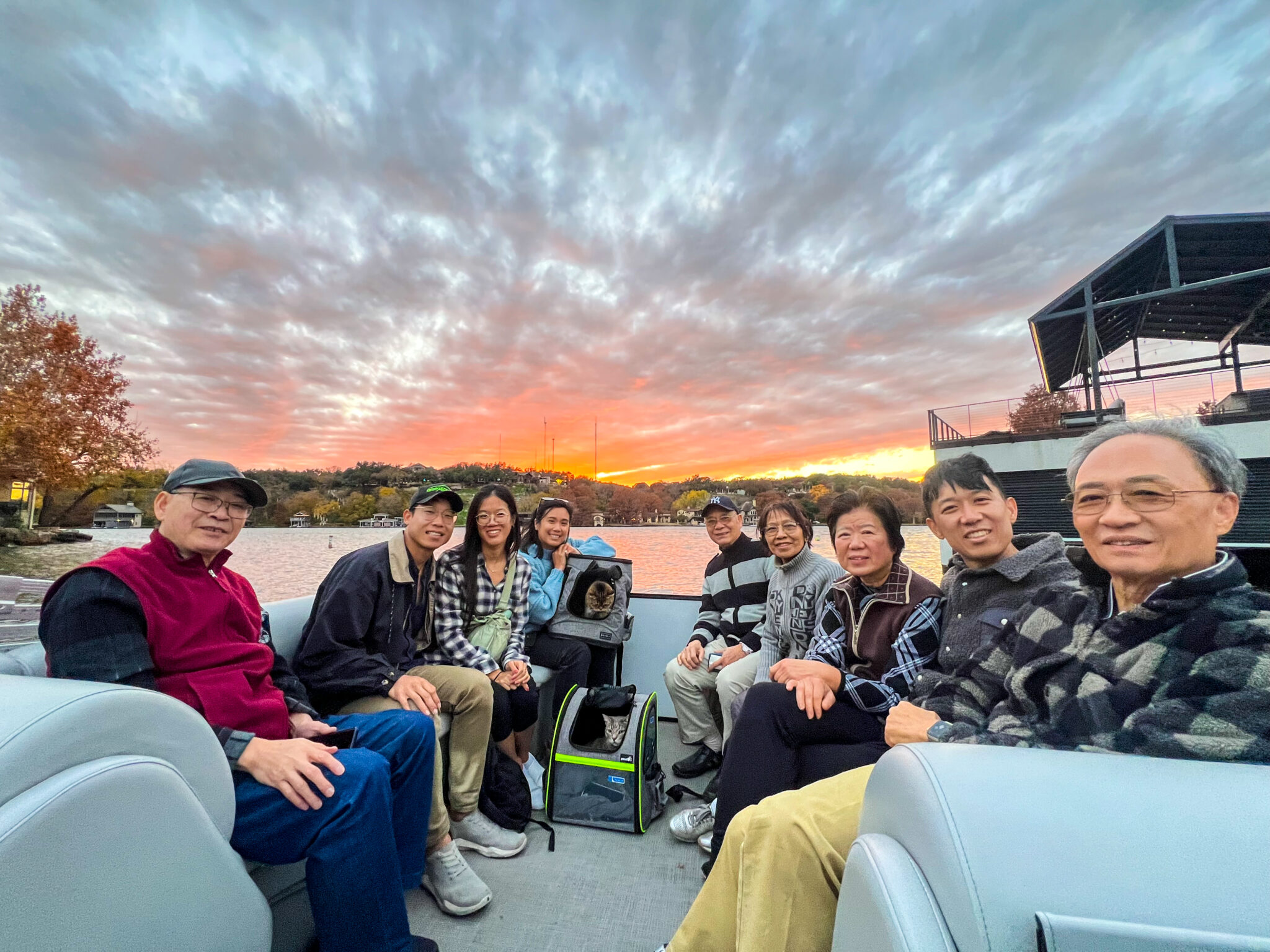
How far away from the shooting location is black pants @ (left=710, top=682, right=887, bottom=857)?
1518 mm

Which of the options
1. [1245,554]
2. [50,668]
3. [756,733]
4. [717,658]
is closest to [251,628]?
[50,668]

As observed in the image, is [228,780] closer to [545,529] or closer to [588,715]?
[588,715]

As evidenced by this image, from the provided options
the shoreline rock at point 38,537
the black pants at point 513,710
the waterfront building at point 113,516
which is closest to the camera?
the black pants at point 513,710

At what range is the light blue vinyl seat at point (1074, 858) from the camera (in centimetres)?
49

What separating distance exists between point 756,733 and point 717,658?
40.8 inches

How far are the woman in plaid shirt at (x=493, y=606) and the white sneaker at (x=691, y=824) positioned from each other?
0.77m

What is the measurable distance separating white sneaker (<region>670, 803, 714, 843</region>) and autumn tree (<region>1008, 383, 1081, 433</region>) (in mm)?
12137

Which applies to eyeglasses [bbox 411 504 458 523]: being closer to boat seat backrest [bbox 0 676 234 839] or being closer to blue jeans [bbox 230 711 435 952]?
blue jeans [bbox 230 711 435 952]

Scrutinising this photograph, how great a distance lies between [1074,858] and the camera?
0.53 meters

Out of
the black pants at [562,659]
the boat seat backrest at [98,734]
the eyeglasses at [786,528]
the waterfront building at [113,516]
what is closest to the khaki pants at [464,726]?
the black pants at [562,659]

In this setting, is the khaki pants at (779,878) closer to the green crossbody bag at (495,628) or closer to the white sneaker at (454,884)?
the white sneaker at (454,884)

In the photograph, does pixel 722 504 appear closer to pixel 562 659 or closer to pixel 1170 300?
pixel 562 659

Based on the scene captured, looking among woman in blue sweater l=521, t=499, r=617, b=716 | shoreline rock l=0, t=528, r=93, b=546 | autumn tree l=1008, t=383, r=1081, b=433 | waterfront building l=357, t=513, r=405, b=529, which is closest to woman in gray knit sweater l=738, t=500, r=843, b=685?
woman in blue sweater l=521, t=499, r=617, b=716

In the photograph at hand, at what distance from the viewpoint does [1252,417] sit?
30.3ft
